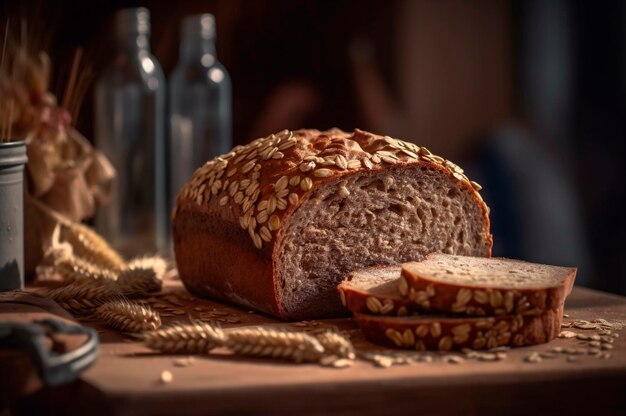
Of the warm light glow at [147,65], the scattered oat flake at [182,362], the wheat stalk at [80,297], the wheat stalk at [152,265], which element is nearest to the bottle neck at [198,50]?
the warm light glow at [147,65]

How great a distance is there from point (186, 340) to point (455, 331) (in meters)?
0.66

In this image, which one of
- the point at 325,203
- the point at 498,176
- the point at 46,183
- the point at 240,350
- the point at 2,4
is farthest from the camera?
the point at 498,176

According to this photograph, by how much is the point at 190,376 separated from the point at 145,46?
2328 mm

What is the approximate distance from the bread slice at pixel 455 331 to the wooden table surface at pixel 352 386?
0.06m

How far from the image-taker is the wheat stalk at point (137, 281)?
304 cm

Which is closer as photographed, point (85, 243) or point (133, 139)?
point (85, 243)

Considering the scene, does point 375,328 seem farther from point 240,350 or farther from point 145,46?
point 145,46

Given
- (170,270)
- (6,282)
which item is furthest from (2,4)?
(6,282)

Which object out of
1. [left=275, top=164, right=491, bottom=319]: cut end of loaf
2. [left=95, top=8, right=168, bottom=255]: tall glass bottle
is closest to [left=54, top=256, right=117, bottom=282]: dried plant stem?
[left=95, top=8, right=168, bottom=255]: tall glass bottle

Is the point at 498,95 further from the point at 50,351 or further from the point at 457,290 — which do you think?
the point at 50,351

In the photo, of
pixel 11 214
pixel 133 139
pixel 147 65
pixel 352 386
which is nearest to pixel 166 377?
pixel 352 386

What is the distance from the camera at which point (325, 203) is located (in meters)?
2.73

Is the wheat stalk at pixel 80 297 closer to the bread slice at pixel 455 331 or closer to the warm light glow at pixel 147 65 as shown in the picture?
the bread slice at pixel 455 331

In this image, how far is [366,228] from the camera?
282 cm
